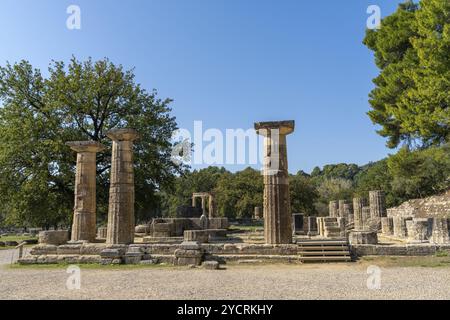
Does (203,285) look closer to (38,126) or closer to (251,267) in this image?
(251,267)

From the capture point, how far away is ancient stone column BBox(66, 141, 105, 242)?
52.2 ft

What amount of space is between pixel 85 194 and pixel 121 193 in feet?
8.80

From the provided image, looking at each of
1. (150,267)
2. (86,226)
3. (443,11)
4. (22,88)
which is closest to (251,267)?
(150,267)

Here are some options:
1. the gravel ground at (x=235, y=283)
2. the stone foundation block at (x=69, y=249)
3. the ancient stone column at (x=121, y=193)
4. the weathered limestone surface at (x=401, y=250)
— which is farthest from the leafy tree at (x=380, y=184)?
the stone foundation block at (x=69, y=249)

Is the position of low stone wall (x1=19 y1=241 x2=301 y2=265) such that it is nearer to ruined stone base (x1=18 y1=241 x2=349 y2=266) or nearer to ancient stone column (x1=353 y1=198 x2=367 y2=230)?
ruined stone base (x1=18 y1=241 x2=349 y2=266)

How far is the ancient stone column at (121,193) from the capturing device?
14219mm

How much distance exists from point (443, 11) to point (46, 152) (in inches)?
888

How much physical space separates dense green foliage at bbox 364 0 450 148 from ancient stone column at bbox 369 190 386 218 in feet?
13.6

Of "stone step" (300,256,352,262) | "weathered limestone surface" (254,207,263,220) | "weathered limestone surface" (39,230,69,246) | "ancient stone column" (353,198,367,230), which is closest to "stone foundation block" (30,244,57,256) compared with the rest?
"weathered limestone surface" (39,230,69,246)

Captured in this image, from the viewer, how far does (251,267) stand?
1129 centimetres

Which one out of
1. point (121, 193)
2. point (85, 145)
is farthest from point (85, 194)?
point (121, 193)

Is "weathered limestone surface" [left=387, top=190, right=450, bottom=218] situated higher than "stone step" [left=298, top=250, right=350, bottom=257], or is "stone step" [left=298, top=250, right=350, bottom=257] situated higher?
"weathered limestone surface" [left=387, top=190, right=450, bottom=218]

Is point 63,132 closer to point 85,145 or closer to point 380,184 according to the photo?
point 85,145

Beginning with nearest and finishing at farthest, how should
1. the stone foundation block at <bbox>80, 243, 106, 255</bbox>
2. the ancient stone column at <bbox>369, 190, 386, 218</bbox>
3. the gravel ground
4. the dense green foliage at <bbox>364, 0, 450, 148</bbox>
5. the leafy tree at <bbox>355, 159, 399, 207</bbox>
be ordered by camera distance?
the gravel ground → the stone foundation block at <bbox>80, 243, 106, 255</bbox> → the dense green foliage at <bbox>364, 0, 450, 148</bbox> → the ancient stone column at <bbox>369, 190, 386, 218</bbox> → the leafy tree at <bbox>355, 159, 399, 207</bbox>
